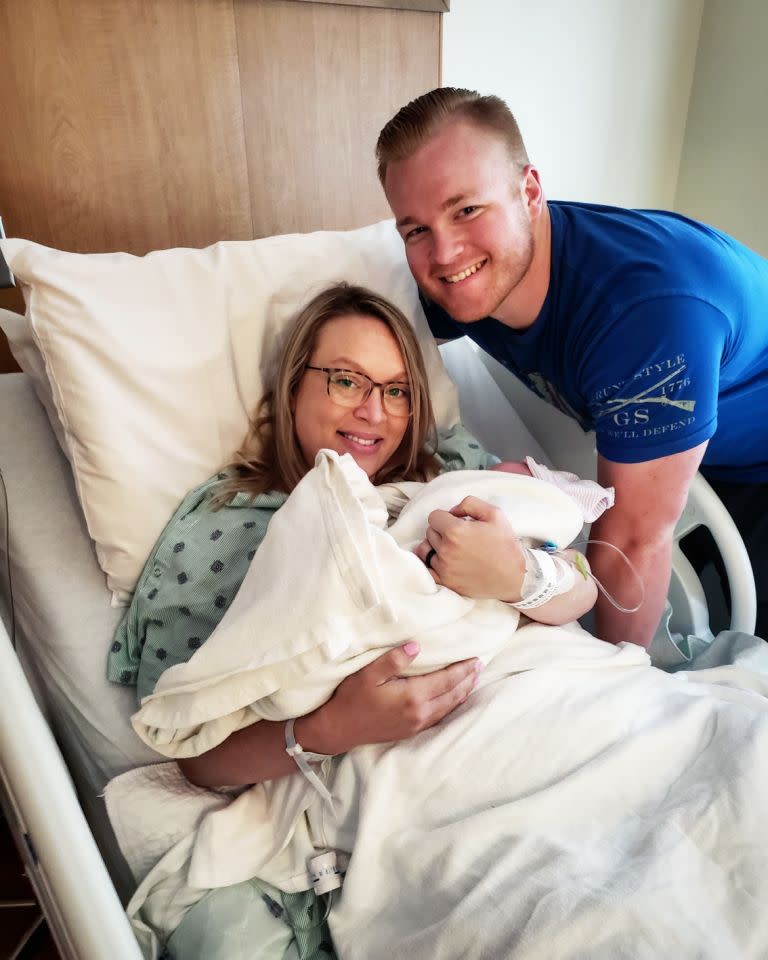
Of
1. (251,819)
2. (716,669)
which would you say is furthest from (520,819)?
(716,669)

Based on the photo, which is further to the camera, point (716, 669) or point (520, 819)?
point (716, 669)

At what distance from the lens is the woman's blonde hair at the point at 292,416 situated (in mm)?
1482

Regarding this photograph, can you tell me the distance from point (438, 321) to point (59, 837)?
1414mm

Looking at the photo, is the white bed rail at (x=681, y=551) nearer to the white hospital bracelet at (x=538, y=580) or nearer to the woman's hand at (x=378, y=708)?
the white hospital bracelet at (x=538, y=580)

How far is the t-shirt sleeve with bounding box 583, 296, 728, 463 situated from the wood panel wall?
3.32ft

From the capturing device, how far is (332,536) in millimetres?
1015

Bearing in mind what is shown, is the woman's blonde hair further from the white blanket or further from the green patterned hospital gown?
the white blanket

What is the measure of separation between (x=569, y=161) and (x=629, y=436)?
6.49 feet

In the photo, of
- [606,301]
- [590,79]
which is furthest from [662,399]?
[590,79]

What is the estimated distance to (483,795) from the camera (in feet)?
3.35

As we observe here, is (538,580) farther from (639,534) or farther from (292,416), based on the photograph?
(292,416)

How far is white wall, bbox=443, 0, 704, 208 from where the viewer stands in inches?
102

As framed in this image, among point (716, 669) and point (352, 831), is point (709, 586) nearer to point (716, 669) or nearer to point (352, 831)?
point (716, 669)

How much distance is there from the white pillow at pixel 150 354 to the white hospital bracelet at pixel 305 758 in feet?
1.52
